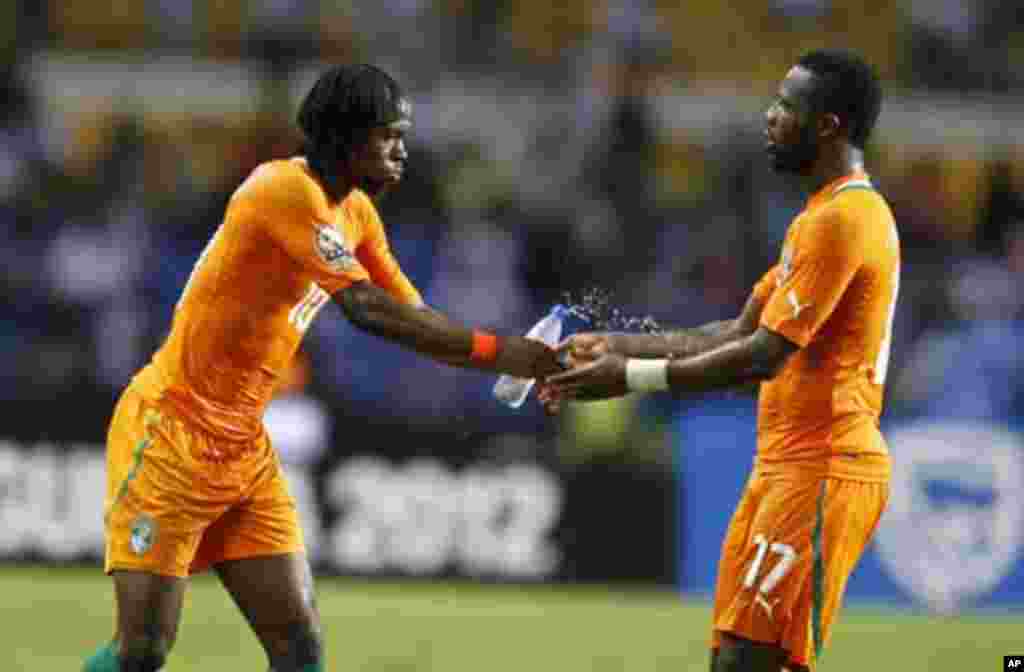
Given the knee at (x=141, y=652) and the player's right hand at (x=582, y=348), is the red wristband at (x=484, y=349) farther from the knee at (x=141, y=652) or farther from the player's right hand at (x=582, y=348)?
the knee at (x=141, y=652)

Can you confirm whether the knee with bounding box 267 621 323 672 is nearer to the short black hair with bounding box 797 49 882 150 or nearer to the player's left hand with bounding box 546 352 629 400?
the player's left hand with bounding box 546 352 629 400

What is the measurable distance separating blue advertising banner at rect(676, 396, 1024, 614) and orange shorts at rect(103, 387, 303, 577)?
768cm

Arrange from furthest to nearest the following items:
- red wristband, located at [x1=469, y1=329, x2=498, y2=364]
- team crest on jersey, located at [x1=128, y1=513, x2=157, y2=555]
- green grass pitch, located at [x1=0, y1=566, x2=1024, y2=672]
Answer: green grass pitch, located at [x1=0, y1=566, x2=1024, y2=672], red wristband, located at [x1=469, y1=329, x2=498, y2=364], team crest on jersey, located at [x1=128, y1=513, x2=157, y2=555]

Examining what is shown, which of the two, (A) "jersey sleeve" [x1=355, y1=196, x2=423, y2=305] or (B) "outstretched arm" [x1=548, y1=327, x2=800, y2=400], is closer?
(B) "outstretched arm" [x1=548, y1=327, x2=800, y2=400]

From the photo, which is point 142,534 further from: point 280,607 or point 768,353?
point 768,353

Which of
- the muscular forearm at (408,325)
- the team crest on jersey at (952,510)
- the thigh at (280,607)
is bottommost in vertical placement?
the team crest on jersey at (952,510)

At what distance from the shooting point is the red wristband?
846cm

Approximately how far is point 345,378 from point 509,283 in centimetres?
175

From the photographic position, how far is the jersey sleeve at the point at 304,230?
8.23m

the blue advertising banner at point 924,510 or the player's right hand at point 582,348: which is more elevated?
the player's right hand at point 582,348

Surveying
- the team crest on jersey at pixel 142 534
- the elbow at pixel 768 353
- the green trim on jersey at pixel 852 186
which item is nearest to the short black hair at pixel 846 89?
the green trim on jersey at pixel 852 186

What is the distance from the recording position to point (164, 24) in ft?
67.4

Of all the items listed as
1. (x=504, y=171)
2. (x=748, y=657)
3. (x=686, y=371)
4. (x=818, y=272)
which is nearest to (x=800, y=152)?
(x=818, y=272)

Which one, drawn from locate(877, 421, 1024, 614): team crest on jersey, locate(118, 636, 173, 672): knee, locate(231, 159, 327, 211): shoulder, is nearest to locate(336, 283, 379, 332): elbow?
locate(231, 159, 327, 211): shoulder
